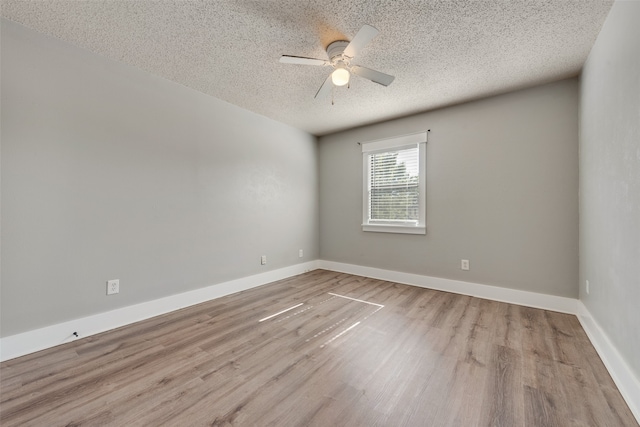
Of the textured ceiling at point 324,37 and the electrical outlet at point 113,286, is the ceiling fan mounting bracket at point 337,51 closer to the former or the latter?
the textured ceiling at point 324,37

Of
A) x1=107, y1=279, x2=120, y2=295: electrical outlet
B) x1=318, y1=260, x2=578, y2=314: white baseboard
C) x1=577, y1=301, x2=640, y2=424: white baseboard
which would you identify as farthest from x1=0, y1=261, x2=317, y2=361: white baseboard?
x1=577, y1=301, x2=640, y2=424: white baseboard

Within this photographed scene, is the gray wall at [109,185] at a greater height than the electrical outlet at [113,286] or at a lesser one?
greater

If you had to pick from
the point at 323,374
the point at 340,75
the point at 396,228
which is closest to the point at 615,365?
the point at 323,374

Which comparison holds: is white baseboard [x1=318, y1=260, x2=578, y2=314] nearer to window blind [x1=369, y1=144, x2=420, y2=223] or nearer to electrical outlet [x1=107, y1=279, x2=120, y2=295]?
window blind [x1=369, y1=144, x2=420, y2=223]

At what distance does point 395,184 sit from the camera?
154 inches

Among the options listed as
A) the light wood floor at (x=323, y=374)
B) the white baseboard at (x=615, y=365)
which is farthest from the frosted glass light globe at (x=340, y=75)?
the white baseboard at (x=615, y=365)

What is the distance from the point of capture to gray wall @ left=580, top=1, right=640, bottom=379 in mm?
1416

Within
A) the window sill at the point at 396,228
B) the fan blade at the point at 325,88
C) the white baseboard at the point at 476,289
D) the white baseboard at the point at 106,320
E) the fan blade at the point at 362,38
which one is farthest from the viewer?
the window sill at the point at 396,228

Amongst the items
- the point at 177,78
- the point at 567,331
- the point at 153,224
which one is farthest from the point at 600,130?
the point at 153,224

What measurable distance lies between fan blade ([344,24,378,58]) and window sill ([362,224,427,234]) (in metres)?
2.48

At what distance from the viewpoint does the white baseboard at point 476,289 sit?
271 cm

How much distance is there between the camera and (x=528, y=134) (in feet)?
9.50

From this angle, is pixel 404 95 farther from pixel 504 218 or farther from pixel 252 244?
pixel 252 244

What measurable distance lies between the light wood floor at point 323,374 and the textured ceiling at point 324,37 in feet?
8.02
